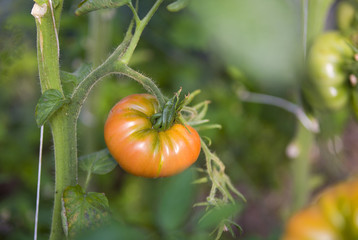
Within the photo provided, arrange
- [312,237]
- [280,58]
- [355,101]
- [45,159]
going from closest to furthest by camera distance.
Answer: [312,237] < [280,58] < [355,101] < [45,159]

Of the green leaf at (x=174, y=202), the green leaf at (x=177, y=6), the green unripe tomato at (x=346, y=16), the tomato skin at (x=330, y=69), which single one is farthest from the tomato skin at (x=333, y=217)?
the green unripe tomato at (x=346, y=16)

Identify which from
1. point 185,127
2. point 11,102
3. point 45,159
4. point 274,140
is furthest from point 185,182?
point 11,102

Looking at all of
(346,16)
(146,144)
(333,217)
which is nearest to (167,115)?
(146,144)

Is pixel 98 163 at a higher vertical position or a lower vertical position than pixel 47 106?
lower

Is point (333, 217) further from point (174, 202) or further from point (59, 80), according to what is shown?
point (59, 80)

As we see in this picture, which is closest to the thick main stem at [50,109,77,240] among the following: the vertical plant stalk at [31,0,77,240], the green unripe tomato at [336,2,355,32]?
the vertical plant stalk at [31,0,77,240]

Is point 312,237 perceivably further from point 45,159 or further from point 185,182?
point 45,159

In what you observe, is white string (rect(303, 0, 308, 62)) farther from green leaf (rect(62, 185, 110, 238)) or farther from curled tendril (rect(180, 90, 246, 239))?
green leaf (rect(62, 185, 110, 238))

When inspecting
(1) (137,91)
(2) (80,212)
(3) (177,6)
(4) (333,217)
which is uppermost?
(3) (177,6)
